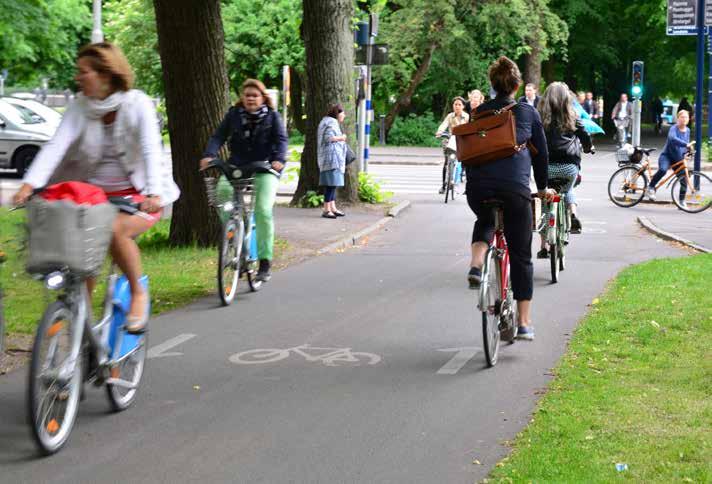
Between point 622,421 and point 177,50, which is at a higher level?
point 177,50

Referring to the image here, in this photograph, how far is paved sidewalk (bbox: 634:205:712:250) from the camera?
1677 centimetres

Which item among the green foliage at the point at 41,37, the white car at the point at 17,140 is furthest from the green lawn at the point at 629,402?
the green foliage at the point at 41,37

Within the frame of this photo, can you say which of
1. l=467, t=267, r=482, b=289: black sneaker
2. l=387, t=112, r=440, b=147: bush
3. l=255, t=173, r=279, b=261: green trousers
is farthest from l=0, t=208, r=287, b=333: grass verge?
l=387, t=112, r=440, b=147: bush

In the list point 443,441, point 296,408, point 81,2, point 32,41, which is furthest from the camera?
point 81,2

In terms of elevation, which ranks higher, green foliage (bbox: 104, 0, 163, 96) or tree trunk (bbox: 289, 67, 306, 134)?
green foliage (bbox: 104, 0, 163, 96)

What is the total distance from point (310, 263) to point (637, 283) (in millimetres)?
3695

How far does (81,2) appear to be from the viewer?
74.2m

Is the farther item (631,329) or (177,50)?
(177,50)

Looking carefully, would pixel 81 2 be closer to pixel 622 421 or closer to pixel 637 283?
pixel 637 283

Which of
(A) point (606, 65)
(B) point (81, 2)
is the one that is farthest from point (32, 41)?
(A) point (606, 65)

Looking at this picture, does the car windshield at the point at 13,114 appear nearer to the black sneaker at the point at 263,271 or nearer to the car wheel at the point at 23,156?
the car wheel at the point at 23,156

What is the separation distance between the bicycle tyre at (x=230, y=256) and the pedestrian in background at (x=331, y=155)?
8068 mm

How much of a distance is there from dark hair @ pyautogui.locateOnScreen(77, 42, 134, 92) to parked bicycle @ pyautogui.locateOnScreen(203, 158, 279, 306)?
13.1 feet

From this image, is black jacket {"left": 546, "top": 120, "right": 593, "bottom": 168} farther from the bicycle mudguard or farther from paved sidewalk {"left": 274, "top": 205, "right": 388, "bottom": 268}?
the bicycle mudguard
